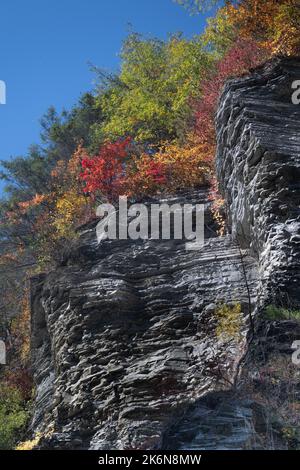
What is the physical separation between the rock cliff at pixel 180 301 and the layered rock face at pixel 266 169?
0.10 ft

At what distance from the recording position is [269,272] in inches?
531

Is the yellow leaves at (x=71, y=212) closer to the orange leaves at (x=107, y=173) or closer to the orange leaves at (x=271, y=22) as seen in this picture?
the orange leaves at (x=107, y=173)

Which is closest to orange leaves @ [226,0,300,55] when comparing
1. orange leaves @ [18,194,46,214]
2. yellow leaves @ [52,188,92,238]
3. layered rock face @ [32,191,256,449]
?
layered rock face @ [32,191,256,449]

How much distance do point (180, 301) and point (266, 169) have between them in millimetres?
3687

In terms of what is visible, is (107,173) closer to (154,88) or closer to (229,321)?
(154,88)

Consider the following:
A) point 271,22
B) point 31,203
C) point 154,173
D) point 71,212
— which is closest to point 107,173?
point 154,173

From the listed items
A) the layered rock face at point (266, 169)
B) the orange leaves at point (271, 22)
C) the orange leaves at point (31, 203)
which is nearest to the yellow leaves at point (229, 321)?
the layered rock face at point (266, 169)

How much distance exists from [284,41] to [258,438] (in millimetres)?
14272

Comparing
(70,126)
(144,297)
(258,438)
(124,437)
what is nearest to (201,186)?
(144,297)

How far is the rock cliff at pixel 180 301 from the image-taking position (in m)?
12.4

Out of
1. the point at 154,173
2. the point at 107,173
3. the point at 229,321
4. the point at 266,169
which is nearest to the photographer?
the point at 229,321

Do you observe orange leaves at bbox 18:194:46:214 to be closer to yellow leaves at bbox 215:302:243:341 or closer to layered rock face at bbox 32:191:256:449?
layered rock face at bbox 32:191:256:449

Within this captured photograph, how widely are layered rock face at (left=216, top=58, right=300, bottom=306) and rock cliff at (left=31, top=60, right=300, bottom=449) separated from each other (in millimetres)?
30

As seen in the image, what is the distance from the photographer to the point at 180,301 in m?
15.6
